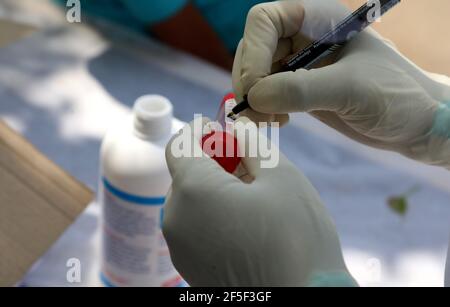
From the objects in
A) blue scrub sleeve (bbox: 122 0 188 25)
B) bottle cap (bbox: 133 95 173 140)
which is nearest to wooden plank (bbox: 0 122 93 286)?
bottle cap (bbox: 133 95 173 140)

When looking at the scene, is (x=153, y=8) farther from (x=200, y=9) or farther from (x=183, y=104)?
(x=183, y=104)

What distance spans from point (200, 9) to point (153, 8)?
9 centimetres

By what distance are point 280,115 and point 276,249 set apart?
0.18 meters

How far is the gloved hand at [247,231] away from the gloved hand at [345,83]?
0.28 feet

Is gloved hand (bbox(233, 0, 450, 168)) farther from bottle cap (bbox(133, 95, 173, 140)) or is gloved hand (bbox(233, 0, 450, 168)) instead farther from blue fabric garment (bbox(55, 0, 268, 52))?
blue fabric garment (bbox(55, 0, 268, 52))

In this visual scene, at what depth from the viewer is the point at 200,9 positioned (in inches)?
47.4

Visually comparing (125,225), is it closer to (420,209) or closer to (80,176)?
(80,176)

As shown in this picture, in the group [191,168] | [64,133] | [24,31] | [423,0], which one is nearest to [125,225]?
[191,168]

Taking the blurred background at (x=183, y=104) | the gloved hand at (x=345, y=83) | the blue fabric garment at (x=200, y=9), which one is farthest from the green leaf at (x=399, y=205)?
the blue fabric garment at (x=200, y=9)

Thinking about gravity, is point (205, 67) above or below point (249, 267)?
above

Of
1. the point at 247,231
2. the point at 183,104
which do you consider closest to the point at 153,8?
the point at 183,104

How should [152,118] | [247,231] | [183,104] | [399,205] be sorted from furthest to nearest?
[183,104]
[399,205]
[152,118]
[247,231]

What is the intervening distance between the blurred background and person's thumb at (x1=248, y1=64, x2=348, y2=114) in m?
0.26

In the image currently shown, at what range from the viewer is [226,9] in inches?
46.3
